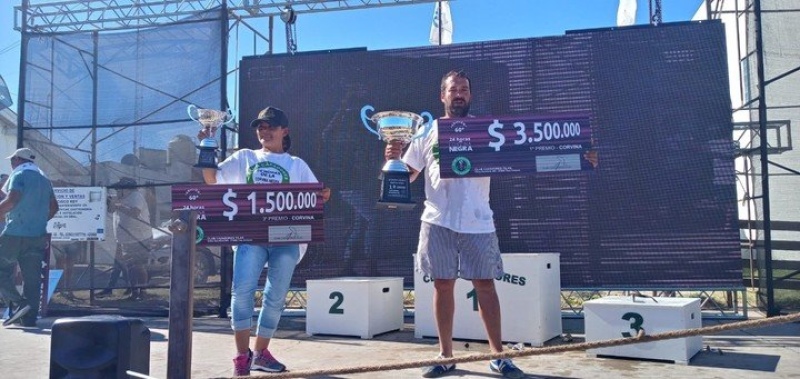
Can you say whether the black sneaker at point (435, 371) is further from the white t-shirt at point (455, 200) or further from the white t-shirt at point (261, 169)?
the white t-shirt at point (261, 169)

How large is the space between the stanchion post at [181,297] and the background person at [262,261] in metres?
0.84

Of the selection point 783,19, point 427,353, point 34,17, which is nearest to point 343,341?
point 427,353

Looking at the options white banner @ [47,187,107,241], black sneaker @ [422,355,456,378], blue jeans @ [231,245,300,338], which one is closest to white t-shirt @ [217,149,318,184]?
blue jeans @ [231,245,300,338]

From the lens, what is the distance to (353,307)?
498cm

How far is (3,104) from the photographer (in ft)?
30.3

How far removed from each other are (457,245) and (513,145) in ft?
2.00

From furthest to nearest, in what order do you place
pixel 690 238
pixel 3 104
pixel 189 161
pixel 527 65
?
pixel 3 104, pixel 189 161, pixel 527 65, pixel 690 238

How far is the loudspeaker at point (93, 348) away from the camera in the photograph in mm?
2553

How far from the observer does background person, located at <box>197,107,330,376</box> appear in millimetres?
3402

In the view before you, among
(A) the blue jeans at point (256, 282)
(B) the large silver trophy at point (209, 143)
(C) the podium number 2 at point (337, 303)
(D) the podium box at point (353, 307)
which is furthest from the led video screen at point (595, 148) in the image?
(A) the blue jeans at point (256, 282)

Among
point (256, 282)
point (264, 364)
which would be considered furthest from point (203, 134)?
point (264, 364)

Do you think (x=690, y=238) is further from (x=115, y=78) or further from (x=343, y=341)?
(x=115, y=78)

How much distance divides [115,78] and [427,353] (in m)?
4.86

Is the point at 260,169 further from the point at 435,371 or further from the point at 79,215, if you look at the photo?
the point at 79,215
